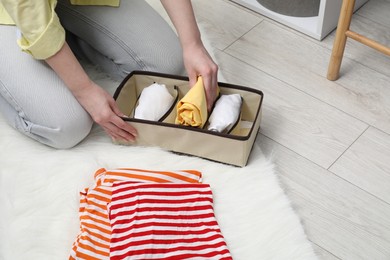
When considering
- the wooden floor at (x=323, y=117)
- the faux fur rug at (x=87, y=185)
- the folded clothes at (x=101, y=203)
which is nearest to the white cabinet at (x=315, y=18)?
the wooden floor at (x=323, y=117)

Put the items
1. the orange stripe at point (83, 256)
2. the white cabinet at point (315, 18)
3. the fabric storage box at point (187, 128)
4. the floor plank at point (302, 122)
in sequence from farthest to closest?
the white cabinet at point (315, 18) → the floor plank at point (302, 122) → the fabric storage box at point (187, 128) → the orange stripe at point (83, 256)

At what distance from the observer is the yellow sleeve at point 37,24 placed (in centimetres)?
112

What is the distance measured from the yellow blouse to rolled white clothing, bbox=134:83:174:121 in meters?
0.22

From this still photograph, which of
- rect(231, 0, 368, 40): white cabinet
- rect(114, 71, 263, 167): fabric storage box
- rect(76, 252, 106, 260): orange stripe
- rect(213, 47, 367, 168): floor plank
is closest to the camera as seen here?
rect(76, 252, 106, 260): orange stripe

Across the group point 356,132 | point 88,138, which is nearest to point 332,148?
point 356,132

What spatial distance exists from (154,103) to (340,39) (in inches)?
Result: 19.9

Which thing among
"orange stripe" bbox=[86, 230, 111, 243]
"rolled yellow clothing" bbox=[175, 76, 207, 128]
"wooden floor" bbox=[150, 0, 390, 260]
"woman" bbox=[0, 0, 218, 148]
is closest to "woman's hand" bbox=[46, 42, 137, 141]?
"woman" bbox=[0, 0, 218, 148]

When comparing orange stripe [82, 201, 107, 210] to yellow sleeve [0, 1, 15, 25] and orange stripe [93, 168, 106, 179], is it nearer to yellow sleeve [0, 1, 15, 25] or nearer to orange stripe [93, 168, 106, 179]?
orange stripe [93, 168, 106, 179]

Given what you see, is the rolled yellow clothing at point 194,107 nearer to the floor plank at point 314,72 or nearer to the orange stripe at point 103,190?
the orange stripe at point 103,190

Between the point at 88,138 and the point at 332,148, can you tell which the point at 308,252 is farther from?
the point at 88,138

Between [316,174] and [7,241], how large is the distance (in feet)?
2.21

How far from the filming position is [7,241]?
1.15 meters

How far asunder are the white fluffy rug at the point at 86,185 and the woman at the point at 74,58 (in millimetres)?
44

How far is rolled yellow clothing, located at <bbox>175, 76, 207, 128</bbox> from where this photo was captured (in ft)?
3.90
